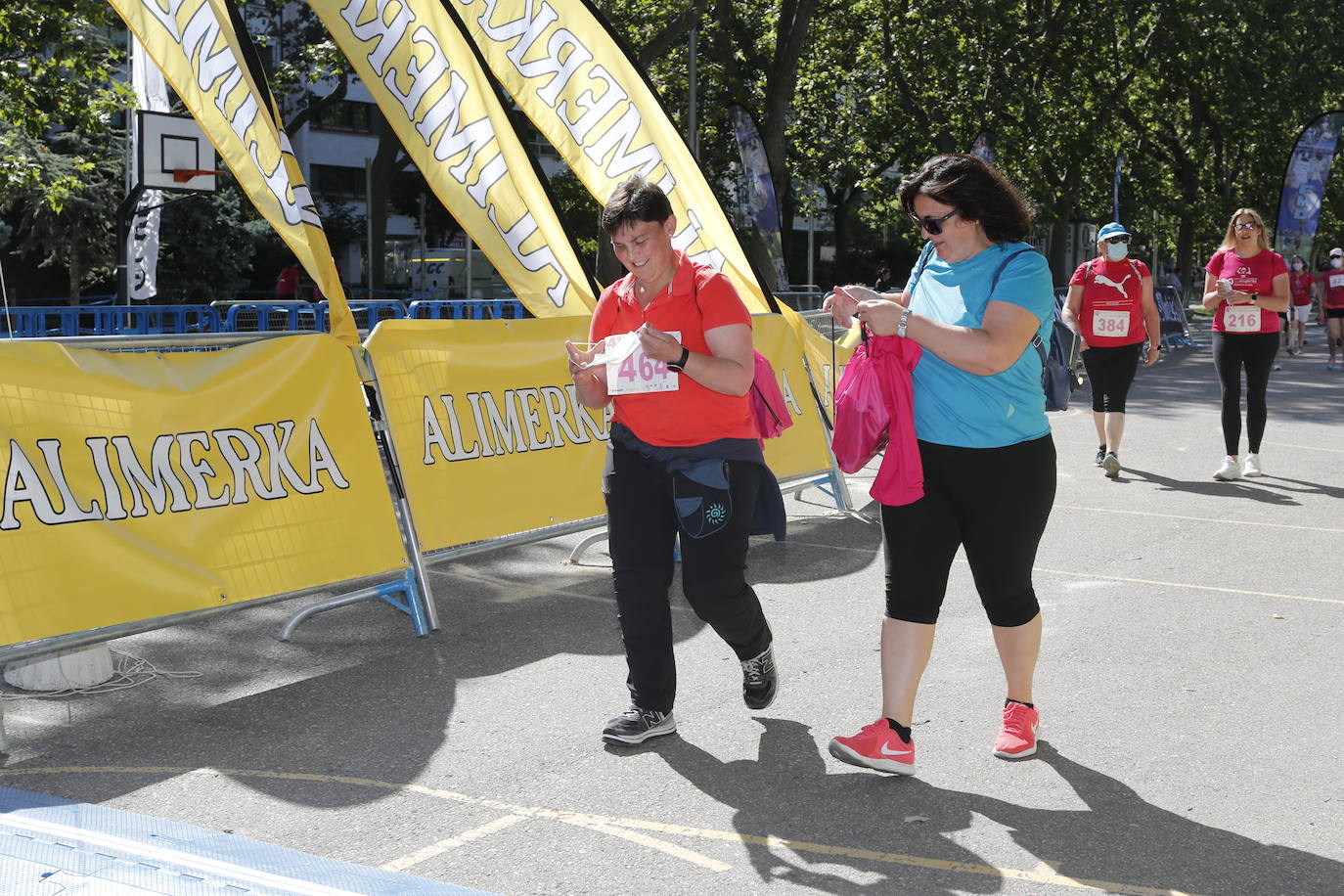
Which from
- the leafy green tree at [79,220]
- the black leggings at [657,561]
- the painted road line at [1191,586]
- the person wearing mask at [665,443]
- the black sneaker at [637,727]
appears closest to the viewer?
the person wearing mask at [665,443]

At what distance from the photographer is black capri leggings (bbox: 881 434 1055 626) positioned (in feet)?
13.9

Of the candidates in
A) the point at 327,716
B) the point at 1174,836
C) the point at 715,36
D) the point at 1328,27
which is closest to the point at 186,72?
the point at 327,716

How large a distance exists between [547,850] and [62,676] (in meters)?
2.57

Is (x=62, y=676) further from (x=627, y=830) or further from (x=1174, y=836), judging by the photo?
(x=1174, y=836)

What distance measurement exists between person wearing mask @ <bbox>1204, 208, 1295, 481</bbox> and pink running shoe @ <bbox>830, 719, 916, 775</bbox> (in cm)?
688

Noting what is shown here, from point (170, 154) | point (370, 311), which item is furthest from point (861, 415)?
point (170, 154)

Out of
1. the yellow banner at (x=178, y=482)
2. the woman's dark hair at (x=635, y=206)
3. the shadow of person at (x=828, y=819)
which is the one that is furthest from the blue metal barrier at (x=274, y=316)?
the shadow of person at (x=828, y=819)

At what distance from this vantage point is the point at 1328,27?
129 feet

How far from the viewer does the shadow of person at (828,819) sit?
12.1 ft

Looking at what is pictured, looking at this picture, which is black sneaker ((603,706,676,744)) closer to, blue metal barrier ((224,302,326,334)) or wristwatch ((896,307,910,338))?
wristwatch ((896,307,910,338))

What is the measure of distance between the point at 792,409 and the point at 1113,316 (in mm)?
3091

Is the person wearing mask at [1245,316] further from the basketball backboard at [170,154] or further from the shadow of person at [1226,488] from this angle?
the basketball backboard at [170,154]

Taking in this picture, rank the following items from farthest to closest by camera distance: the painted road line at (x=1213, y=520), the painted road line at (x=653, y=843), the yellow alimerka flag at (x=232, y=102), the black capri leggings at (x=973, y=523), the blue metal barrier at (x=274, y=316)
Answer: the blue metal barrier at (x=274, y=316) < the painted road line at (x=1213, y=520) < the yellow alimerka flag at (x=232, y=102) < the black capri leggings at (x=973, y=523) < the painted road line at (x=653, y=843)

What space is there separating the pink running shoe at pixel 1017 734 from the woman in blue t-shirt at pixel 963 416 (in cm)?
28
